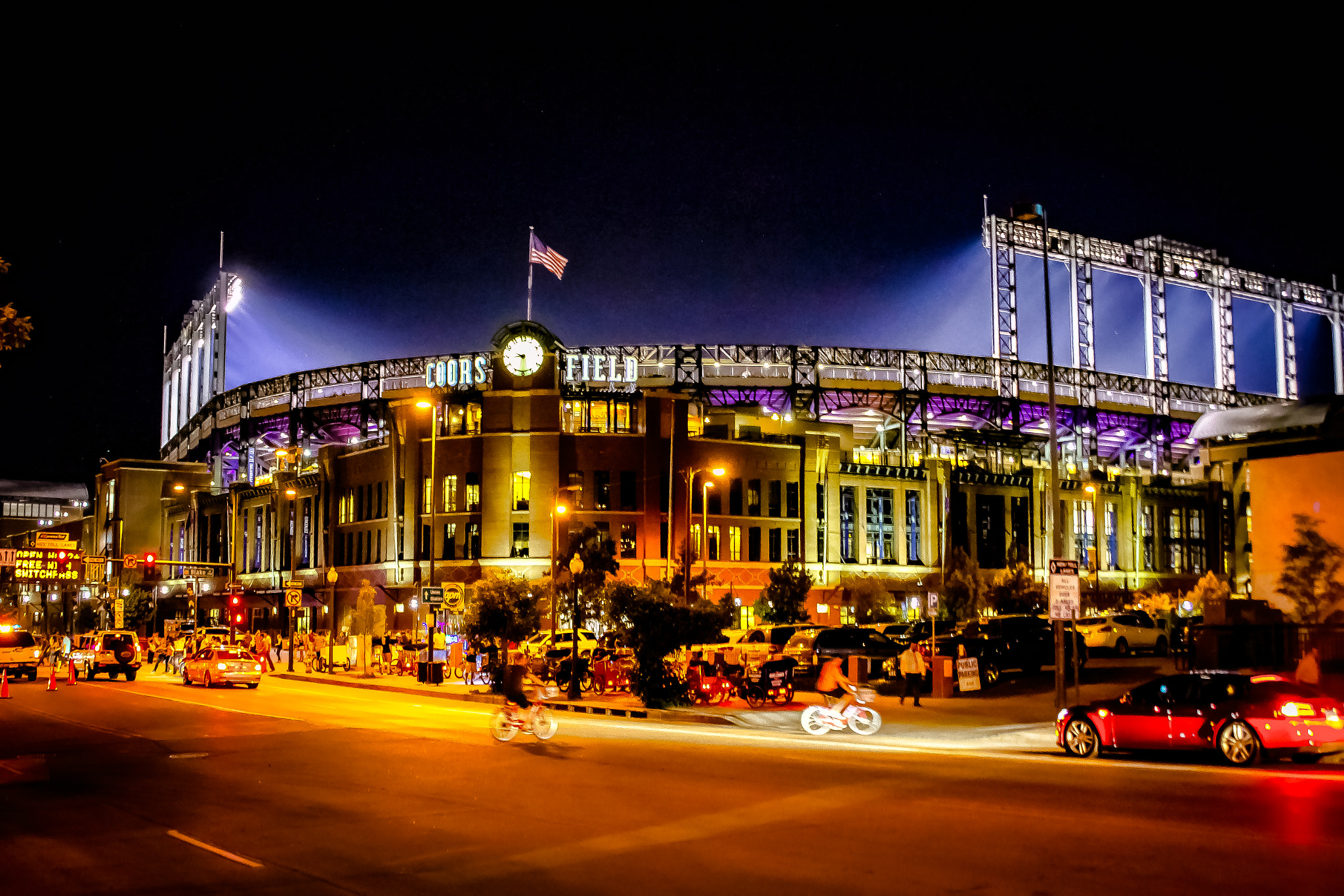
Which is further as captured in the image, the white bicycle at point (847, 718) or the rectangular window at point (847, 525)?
the rectangular window at point (847, 525)

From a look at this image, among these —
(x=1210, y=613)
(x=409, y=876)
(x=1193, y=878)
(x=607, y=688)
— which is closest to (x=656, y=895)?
(x=409, y=876)

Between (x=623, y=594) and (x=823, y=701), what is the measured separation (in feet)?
29.2

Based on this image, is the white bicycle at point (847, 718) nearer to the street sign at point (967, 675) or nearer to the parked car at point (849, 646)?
the street sign at point (967, 675)

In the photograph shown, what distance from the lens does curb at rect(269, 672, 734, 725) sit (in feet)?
91.6

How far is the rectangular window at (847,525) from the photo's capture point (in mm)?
85062

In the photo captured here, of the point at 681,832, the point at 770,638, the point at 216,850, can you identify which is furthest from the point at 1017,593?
the point at 216,850

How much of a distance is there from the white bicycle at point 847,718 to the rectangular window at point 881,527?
6313 cm

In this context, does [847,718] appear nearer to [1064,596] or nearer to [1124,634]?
[1064,596]

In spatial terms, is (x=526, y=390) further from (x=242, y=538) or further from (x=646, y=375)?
(x=242, y=538)

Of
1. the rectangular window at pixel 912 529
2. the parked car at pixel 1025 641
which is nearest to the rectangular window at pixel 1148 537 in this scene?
the rectangular window at pixel 912 529

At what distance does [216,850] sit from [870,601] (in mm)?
70835

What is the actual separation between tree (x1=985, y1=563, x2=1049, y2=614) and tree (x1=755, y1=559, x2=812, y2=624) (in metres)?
13.0

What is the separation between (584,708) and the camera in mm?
31500

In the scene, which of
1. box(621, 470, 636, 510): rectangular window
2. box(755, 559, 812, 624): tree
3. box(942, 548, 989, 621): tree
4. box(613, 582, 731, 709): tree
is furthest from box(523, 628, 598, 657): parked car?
box(942, 548, 989, 621): tree
